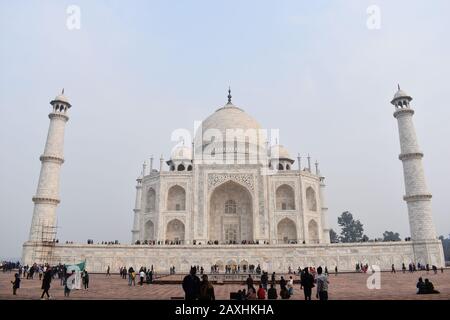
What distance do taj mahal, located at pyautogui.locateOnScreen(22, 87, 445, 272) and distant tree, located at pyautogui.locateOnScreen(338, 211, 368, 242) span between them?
2761 centimetres

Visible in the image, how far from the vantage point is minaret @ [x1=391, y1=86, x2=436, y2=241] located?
2402 cm

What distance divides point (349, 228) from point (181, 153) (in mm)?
36943

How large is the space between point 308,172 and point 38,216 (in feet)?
70.3

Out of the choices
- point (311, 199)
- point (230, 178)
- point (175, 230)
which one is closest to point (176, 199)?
point (175, 230)

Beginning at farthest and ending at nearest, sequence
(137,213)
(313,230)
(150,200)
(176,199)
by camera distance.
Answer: (137,213) → (150,200) → (176,199) → (313,230)

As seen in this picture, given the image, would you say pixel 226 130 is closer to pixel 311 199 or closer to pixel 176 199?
pixel 176 199

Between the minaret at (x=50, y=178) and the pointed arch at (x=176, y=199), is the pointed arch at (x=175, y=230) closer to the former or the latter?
the pointed arch at (x=176, y=199)

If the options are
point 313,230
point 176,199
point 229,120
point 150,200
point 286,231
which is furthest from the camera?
point 229,120

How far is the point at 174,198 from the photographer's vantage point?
31.2m

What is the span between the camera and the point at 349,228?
5959 cm

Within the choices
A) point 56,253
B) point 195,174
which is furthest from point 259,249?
point 56,253
